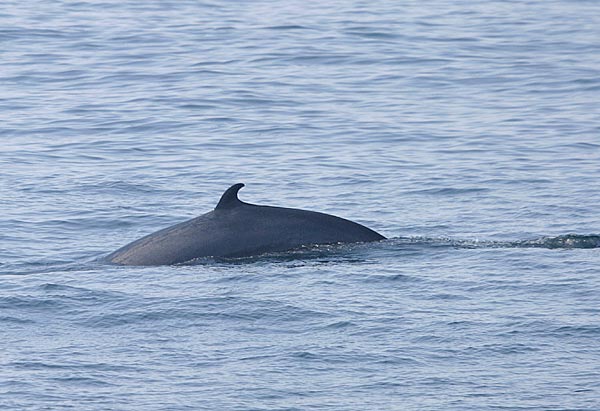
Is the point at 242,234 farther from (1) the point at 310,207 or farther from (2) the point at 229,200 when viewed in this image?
(1) the point at 310,207

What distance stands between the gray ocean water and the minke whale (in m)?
0.14

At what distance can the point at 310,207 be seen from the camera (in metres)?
14.4

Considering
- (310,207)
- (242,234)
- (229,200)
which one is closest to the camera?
(229,200)

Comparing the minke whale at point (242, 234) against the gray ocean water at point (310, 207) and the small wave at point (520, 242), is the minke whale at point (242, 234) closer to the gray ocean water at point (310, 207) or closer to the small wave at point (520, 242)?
the gray ocean water at point (310, 207)

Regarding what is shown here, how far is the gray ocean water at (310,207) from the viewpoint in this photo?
897 cm

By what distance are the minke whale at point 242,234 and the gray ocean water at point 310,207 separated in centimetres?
14

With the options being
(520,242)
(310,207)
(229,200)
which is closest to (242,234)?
(229,200)

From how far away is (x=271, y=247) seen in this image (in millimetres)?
11477

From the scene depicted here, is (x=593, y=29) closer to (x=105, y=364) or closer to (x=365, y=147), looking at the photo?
(x=365, y=147)

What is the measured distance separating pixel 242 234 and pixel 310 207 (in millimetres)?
3011

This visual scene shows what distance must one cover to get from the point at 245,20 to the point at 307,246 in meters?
18.5

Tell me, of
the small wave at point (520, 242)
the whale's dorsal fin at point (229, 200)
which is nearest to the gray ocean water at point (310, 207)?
the small wave at point (520, 242)

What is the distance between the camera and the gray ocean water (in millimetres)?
8969

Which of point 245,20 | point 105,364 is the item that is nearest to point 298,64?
point 245,20
